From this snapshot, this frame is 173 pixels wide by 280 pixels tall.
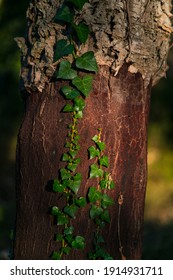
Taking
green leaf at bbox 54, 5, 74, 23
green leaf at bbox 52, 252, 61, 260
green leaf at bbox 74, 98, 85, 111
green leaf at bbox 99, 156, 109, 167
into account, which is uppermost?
green leaf at bbox 54, 5, 74, 23

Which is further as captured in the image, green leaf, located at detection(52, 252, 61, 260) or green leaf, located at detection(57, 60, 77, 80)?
green leaf, located at detection(52, 252, 61, 260)

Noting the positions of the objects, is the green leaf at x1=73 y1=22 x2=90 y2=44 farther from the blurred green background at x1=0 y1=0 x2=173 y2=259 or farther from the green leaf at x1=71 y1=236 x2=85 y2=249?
the blurred green background at x1=0 y1=0 x2=173 y2=259

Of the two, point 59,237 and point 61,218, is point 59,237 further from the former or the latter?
point 61,218

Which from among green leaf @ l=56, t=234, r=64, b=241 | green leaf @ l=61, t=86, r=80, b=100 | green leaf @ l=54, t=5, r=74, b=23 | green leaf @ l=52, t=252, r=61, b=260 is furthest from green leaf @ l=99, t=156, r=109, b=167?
green leaf @ l=54, t=5, r=74, b=23

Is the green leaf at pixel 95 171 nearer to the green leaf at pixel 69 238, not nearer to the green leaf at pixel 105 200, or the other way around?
the green leaf at pixel 105 200

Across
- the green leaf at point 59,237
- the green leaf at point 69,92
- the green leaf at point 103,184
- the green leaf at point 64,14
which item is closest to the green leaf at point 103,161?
the green leaf at point 103,184

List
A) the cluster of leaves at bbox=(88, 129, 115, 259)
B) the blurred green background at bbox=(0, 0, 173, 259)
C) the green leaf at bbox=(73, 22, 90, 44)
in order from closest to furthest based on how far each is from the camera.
→ the green leaf at bbox=(73, 22, 90, 44) → the cluster of leaves at bbox=(88, 129, 115, 259) → the blurred green background at bbox=(0, 0, 173, 259)
